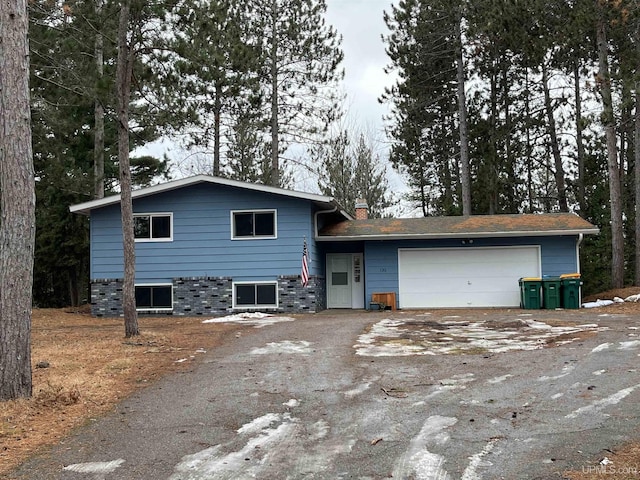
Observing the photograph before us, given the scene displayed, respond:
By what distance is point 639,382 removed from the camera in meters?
6.34

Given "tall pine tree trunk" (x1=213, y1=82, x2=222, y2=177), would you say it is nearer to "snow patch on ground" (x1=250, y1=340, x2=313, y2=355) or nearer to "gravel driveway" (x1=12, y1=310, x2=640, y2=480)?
"snow patch on ground" (x1=250, y1=340, x2=313, y2=355)

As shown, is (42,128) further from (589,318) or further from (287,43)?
(589,318)

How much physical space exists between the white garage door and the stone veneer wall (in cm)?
299

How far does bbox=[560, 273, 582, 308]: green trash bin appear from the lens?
627 inches

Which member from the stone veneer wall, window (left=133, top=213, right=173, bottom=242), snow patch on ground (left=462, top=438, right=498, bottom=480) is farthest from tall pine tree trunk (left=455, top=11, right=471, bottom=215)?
snow patch on ground (left=462, top=438, right=498, bottom=480)

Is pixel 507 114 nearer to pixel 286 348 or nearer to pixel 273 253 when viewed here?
pixel 273 253

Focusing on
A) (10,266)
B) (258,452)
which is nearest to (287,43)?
(10,266)

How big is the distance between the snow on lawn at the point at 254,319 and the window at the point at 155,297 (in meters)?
2.45

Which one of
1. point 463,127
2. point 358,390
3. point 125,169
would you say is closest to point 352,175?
point 463,127

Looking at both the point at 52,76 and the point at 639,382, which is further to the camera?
the point at 52,76

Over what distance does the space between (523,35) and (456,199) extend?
7564mm

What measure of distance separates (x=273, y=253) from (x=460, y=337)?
7.63 metres

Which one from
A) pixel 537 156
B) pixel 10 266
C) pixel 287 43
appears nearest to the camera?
pixel 10 266

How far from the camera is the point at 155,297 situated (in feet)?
57.0
